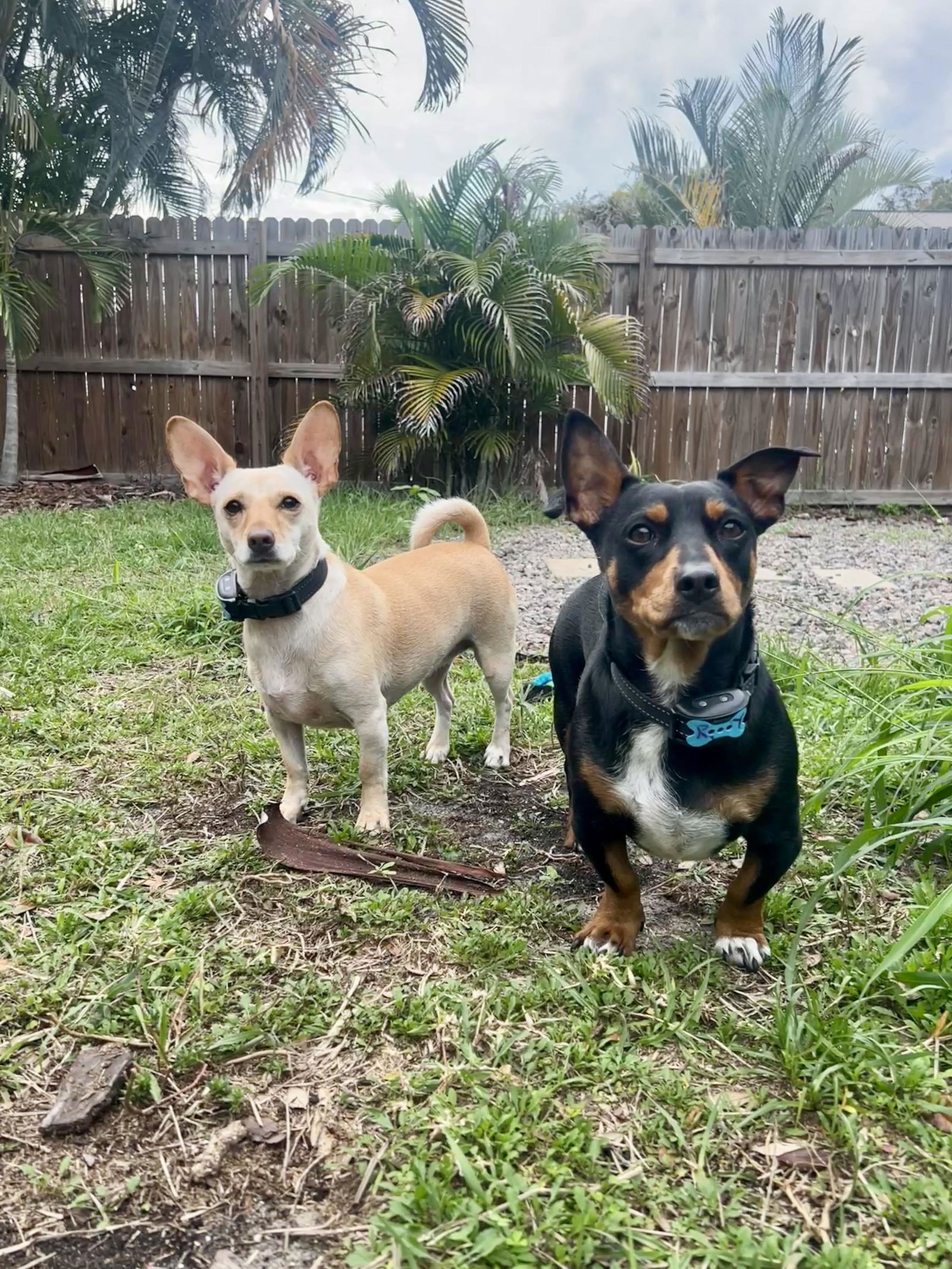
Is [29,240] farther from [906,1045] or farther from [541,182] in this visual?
[906,1045]

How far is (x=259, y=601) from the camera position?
2697mm

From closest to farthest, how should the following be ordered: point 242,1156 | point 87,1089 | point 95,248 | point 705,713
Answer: point 242,1156, point 87,1089, point 705,713, point 95,248

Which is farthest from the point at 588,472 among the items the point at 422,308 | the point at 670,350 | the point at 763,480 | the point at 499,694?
the point at 670,350

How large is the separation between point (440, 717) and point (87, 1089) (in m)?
1.94

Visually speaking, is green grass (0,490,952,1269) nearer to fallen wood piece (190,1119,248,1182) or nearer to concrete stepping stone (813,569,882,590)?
fallen wood piece (190,1119,248,1182)

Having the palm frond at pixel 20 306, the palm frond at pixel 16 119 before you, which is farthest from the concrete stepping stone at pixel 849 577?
the palm frond at pixel 16 119

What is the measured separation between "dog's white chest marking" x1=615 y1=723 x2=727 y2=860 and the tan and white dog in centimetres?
100

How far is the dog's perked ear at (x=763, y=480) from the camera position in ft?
6.97

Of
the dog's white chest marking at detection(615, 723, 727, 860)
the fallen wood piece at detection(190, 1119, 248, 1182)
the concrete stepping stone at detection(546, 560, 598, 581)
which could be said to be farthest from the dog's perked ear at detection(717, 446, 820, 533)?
the concrete stepping stone at detection(546, 560, 598, 581)

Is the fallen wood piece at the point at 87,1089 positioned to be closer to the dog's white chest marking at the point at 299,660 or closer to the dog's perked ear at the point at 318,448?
the dog's white chest marking at the point at 299,660

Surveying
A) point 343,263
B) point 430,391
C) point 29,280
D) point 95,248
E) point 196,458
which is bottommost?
point 196,458

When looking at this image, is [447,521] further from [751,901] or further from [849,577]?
[849,577]

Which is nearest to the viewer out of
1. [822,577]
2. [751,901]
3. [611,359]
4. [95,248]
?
[751,901]

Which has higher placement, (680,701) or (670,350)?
(670,350)
